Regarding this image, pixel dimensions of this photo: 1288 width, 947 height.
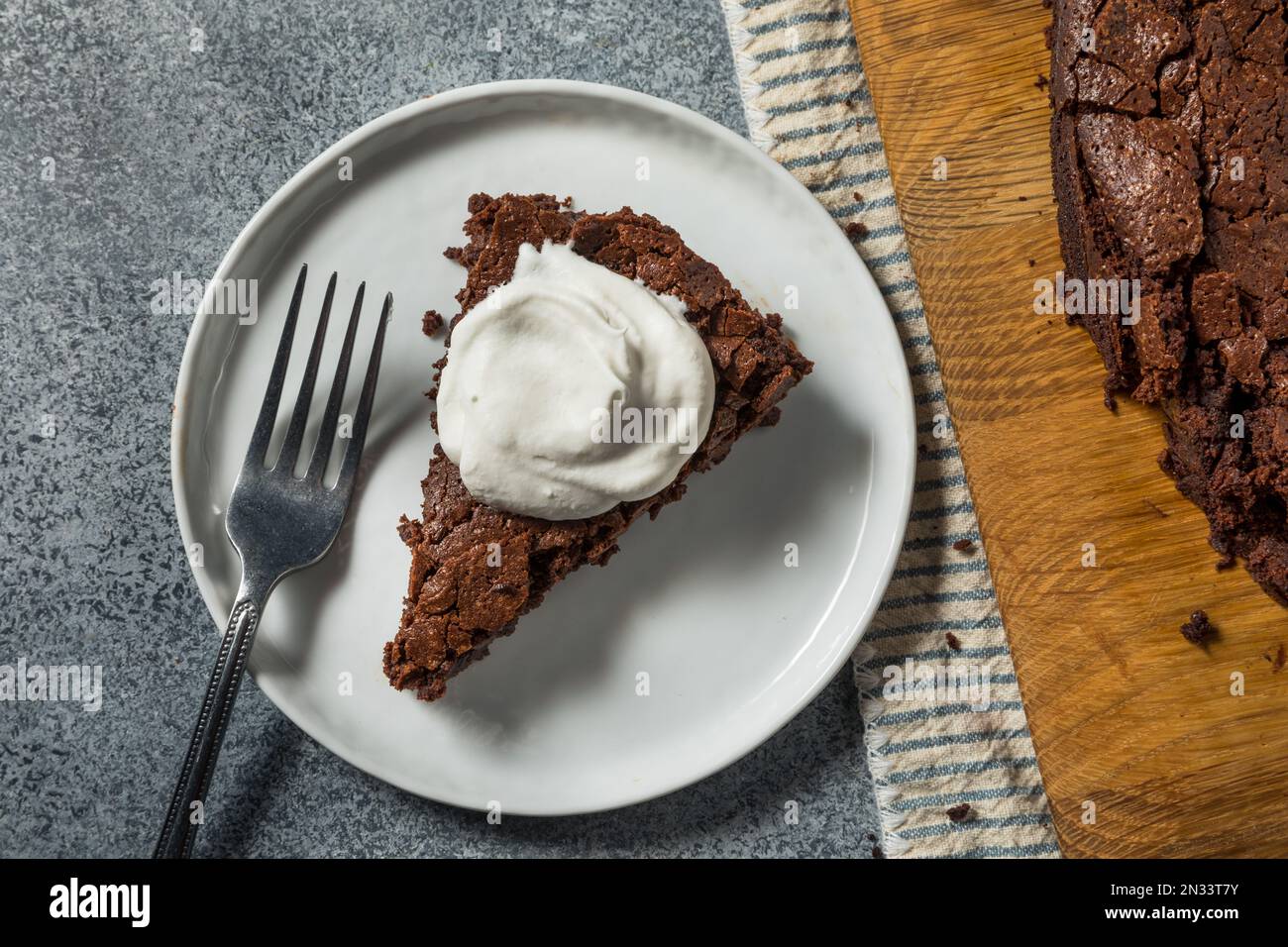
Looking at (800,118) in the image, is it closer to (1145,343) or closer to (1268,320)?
(1145,343)

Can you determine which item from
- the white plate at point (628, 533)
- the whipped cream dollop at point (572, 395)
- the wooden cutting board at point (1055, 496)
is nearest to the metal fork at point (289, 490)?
the white plate at point (628, 533)

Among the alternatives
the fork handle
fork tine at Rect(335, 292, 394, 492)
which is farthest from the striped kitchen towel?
the fork handle

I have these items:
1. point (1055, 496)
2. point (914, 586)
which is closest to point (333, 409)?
point (914, 586)

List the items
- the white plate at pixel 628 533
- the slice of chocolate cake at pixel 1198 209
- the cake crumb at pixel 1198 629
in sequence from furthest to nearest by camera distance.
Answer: the white plate at pixel 628 533 < the cake crumb at pixel 1198 629 < the slice of chocolate cake at pixel 1198 209

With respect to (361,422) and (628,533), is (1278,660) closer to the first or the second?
(628,533)

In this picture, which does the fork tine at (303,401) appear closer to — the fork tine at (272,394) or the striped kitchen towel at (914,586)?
the fork tine at (272,394)

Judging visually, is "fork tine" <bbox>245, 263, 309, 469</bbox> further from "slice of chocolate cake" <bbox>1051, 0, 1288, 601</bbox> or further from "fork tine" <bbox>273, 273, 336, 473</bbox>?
"slice of chocolate cake" <bbox>1051, 0, 1288, 601</bbox>
